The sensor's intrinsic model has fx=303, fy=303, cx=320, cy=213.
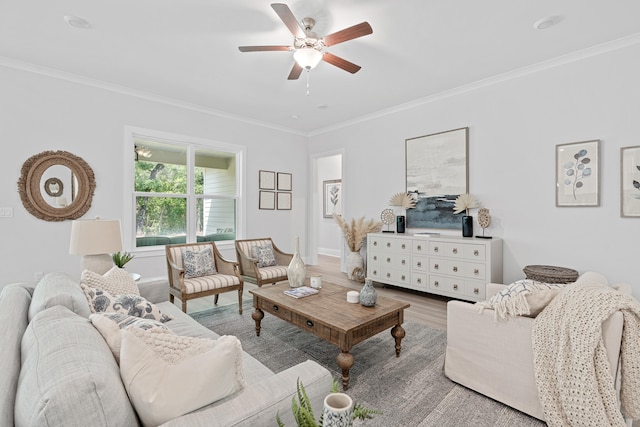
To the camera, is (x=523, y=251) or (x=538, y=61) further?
(x=523, y=251)

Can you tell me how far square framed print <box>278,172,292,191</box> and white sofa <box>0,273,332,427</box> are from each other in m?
4.69

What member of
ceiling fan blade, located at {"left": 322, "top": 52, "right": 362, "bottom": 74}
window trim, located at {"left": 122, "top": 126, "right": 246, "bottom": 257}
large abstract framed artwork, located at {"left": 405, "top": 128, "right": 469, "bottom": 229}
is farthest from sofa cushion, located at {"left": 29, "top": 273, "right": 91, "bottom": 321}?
large abstract framed artwork, located at {"left": 405, "top": 128, "right": 469, "bottom": 229}

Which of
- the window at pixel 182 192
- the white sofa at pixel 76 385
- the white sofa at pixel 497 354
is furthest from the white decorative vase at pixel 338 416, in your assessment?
the window at pixel 182 192

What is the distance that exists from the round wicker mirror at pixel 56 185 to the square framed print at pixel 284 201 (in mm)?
2951

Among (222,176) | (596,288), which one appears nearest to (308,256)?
(222,176)

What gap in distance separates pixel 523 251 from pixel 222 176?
15.2 feet

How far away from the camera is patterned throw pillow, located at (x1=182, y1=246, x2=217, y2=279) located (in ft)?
11.6

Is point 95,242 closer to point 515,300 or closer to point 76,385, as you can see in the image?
point 76,385

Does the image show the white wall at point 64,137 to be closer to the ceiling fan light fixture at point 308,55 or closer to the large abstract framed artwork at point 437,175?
the ceiling fan light fixture at point 308,55

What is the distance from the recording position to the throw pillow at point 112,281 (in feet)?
6.37

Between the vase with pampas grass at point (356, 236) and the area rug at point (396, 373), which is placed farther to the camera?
the vase with pampas grass at point (356, 236)

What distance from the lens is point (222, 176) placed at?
17.5 ft

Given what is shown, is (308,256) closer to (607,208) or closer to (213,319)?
(213,319)

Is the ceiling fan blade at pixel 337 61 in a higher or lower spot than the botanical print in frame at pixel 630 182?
higher
